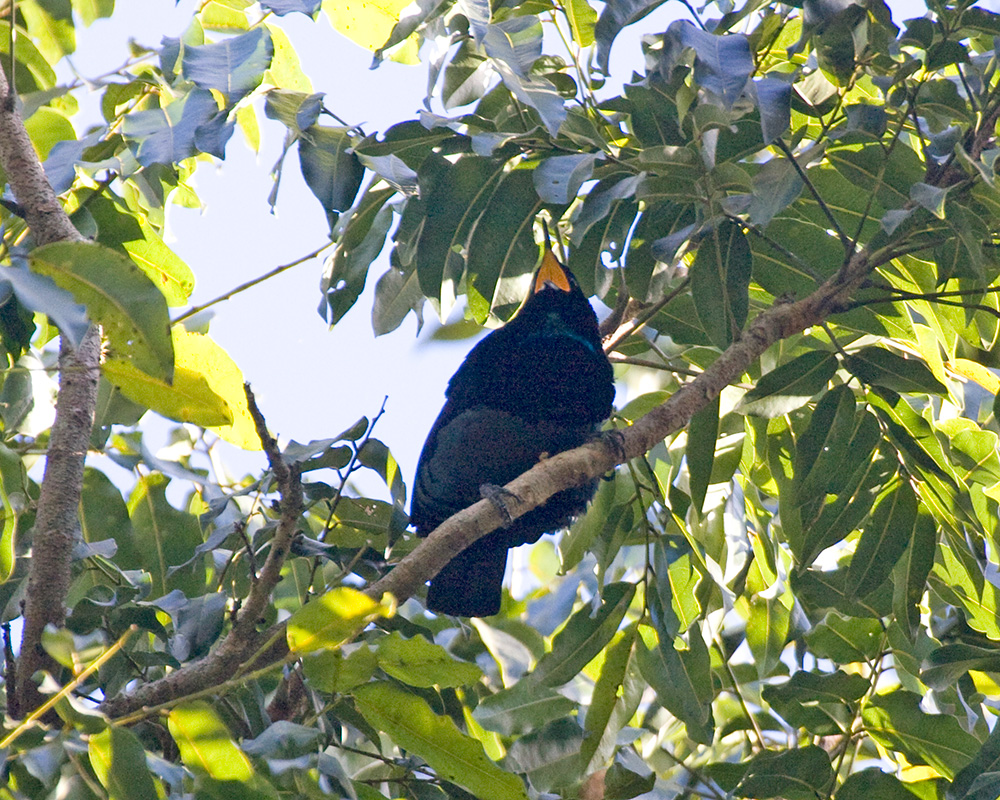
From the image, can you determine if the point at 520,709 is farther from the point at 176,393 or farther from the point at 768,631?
the point at 176,393

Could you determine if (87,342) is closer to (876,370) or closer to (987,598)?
(876,370)

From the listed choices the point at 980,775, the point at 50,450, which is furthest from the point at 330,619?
the point at 980,775

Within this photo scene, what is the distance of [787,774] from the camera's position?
2.11 m

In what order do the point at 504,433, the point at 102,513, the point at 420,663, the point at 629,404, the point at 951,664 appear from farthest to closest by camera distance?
the point at 504,433 < the point at 629,404 < the point at 102,513 < the point at 951,664 < the point at 420,663

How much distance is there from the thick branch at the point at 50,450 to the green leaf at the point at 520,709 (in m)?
0.86

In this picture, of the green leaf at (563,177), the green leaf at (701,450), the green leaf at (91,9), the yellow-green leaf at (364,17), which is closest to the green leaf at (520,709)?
the green leaf at (701,450)

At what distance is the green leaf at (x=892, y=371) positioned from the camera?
214 cm

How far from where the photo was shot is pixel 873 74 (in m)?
2.11

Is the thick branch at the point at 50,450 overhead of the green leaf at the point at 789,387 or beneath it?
overhead

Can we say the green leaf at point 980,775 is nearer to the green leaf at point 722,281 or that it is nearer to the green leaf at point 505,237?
the green leaf at point 722,281

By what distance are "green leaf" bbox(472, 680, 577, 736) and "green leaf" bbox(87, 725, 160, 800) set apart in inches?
32.9

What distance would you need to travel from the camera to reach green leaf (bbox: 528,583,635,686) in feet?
7.17

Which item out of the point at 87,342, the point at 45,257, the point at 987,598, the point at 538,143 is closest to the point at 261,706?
the point at 87,342

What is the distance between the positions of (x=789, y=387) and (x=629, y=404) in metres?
0.62
